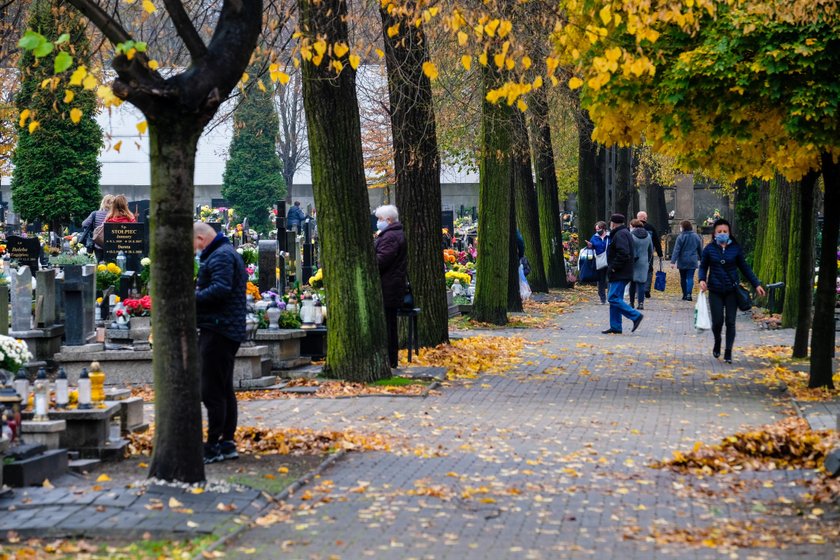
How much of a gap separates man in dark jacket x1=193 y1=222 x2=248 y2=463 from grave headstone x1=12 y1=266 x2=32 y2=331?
6860mm

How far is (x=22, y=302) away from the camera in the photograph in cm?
1616

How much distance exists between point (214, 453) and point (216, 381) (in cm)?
52

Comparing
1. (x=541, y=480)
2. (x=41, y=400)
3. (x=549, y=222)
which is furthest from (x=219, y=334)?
(x=549, y=222)

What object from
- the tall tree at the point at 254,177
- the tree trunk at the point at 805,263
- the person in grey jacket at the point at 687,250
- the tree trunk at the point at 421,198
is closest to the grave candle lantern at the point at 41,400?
the tree trunk at the point at 421,198

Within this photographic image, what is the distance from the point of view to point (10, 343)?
34.2 ft

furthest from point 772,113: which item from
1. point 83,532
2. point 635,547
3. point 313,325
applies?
point 83,532

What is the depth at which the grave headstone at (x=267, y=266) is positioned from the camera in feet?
59.7

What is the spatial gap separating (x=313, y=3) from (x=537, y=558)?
799cm

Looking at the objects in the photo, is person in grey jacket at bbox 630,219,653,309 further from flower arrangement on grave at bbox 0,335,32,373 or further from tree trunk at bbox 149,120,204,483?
tree trunk at bbox 149,120,204,483

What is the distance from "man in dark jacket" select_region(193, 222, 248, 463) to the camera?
967cm

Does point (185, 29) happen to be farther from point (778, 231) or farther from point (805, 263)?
point (778, 231)

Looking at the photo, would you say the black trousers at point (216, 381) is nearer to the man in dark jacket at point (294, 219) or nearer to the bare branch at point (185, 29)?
the bare branch at point (185, 29)

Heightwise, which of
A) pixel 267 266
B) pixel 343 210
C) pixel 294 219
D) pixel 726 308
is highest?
pixel 343 210

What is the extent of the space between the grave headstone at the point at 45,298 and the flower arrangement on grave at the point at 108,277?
2132 millimetres
